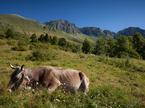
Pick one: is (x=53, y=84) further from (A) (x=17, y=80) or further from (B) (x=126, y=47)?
(B) (x=126, y=47)

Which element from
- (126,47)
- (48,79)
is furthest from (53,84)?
(126,47)

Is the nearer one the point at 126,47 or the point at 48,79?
the point at 48,79

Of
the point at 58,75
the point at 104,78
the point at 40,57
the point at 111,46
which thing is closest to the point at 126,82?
the point at 104,78

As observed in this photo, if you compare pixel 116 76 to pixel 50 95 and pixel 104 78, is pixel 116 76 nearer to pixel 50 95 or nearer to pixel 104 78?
pixel 104 78

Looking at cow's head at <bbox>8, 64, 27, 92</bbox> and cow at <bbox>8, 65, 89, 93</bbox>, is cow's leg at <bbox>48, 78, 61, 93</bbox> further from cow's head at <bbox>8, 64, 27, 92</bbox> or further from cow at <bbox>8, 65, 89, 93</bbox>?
cow's head at <bbox>8, 64, 27, 92</bbox>

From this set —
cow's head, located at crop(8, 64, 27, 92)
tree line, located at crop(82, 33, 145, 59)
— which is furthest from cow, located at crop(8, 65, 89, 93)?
tree line, located at crop(82, 33, 145, 59)

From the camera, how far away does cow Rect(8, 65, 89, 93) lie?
945 centimetres

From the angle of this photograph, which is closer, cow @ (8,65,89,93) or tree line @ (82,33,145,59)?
cow @ (8,65,89,93)

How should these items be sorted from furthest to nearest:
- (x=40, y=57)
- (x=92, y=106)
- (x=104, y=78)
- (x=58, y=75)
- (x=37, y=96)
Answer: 1. (x=40, y=57)
2. (x=104, y=78)
3. (x=58, y=75)
4. (x=37, y=96)
5. (x=92, y=106)

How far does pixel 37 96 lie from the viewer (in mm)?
8461

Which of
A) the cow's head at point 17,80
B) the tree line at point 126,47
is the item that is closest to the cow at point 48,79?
the cow's head at point 17,80

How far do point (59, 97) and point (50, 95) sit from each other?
0.27 m

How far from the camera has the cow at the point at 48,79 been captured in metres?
9.45

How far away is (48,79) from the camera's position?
32.1ft
